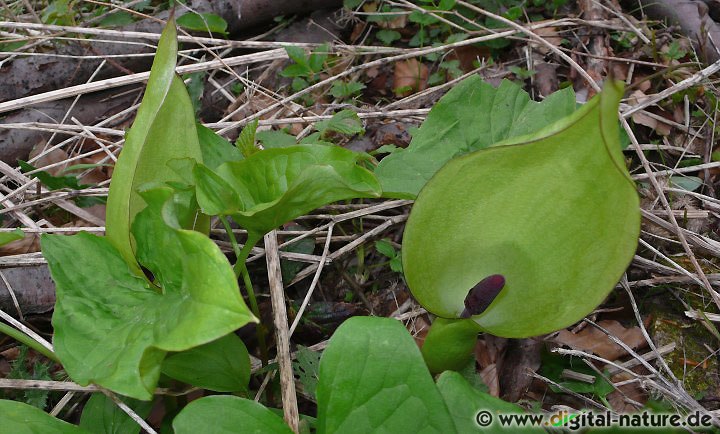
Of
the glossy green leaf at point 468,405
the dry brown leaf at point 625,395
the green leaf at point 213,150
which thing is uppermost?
the green leaf at point 213,150

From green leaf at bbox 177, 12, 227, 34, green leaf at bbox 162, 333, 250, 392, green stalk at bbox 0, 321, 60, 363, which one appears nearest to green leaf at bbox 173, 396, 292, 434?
green leaf at bbox 162, 333, 250, 392

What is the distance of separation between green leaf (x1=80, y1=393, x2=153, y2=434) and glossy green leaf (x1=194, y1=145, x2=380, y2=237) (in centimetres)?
36

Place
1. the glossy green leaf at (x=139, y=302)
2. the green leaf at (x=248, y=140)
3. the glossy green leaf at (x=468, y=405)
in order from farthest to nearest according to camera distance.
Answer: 1. the green leaf at (x=248, y=140)
2. the glossy green leaf at (x=468, y=405)
3. the glossy green leaf at (x=139, y=302)

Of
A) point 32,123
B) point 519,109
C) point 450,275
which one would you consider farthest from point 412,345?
point 32,123

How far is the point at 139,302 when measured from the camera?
0.89 meters

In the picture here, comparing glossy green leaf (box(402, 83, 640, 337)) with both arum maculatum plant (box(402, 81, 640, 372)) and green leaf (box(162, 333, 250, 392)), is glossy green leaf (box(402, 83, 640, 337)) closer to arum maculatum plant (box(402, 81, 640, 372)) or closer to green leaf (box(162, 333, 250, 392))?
arum maculatum plant (box(402, 81, 640, 372))

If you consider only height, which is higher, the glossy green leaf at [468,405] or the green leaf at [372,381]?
the green leaf at [372,381]

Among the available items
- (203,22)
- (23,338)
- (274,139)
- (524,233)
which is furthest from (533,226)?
(203,22)

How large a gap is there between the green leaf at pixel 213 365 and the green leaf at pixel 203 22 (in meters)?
1.19

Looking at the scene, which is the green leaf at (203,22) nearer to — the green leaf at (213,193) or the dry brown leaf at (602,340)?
the green leaf at (213,193)

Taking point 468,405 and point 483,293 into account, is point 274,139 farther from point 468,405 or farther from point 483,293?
point 468,405

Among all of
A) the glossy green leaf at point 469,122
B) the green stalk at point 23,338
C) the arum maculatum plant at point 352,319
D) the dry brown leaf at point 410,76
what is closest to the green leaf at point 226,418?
the arum maculatum plant at point 352,319

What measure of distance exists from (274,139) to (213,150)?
0.27 metres

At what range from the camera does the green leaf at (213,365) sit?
0.93 m
